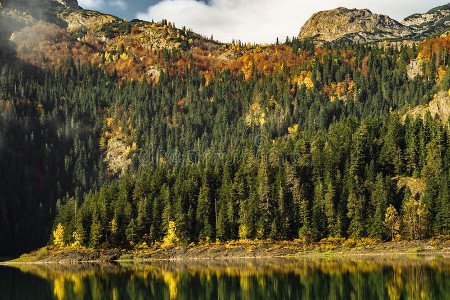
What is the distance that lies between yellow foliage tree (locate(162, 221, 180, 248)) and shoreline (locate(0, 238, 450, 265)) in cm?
221

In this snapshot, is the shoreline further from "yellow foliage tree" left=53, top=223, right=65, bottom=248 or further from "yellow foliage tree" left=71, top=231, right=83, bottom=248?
"yellow foliage tree" left=53, top=223, right=65, bottom=248

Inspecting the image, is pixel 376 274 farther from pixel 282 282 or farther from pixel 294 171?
pixel 294 171

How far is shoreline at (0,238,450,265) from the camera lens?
127m

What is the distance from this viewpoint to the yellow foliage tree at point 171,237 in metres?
Answer: 155

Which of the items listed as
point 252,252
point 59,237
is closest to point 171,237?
point 252,252

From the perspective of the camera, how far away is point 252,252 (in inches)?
5571

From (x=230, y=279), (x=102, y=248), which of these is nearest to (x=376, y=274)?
(x=230, y=279)

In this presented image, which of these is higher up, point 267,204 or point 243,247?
point 267,204

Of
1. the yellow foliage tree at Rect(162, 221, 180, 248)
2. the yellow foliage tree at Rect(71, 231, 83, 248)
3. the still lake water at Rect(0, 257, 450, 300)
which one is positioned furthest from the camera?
the yellow foliage tree at Rect(71, 231, 83, 248)

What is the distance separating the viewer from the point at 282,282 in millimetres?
74438

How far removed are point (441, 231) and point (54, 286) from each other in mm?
92928

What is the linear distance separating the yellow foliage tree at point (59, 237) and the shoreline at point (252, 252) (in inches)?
134

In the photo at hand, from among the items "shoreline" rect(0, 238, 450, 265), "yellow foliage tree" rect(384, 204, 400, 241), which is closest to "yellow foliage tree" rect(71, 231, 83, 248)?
"shoreline" rect(0, 238, 450, 265)

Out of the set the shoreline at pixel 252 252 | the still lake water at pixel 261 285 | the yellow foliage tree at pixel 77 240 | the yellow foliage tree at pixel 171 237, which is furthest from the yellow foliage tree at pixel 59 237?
the still lake water at pixel 261 285
